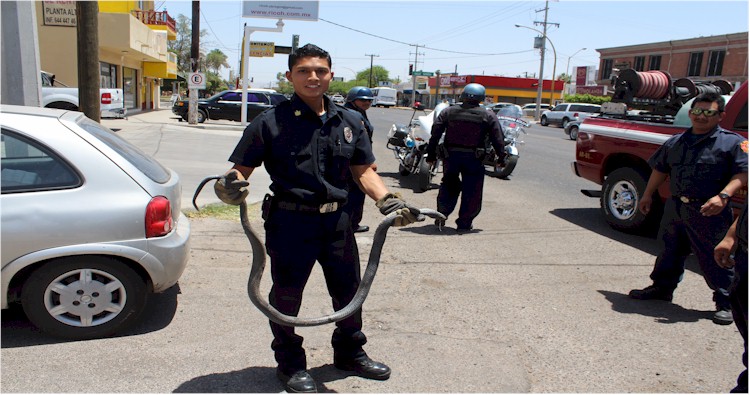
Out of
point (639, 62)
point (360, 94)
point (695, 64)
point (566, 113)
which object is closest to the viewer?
point (360, 94)

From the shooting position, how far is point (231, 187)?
2.94 meters

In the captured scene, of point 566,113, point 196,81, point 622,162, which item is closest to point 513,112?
point 622,162

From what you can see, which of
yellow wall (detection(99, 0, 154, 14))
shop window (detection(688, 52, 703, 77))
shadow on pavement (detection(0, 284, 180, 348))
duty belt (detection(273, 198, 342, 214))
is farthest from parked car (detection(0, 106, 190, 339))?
shop window (detection(688, 52, 703, 77))

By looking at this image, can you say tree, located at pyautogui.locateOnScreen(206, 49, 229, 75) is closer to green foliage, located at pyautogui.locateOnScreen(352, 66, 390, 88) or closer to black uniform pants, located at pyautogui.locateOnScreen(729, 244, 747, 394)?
green foliage, located at pyautogui.locateOnScreen(352, 66, 390, 88)

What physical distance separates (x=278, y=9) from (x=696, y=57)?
3539cm

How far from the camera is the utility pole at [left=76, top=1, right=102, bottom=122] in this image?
281 inches

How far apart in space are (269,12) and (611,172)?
22078 mm

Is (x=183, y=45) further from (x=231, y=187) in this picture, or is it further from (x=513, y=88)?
(x=231, y=187)

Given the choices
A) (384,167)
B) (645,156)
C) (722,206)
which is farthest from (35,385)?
(384,167)

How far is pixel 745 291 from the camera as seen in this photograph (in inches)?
114

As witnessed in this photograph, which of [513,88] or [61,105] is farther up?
[513,88]

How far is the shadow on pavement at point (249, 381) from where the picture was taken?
10.8 ft

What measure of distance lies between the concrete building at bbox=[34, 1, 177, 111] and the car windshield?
1524cm

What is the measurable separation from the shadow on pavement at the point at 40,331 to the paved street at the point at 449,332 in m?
A: 0.01
